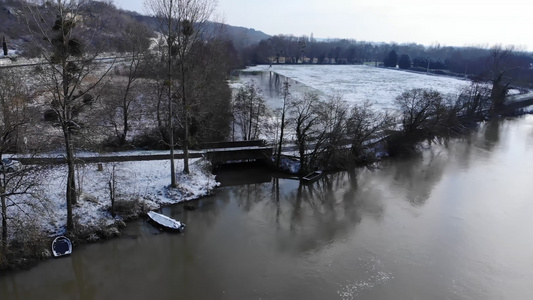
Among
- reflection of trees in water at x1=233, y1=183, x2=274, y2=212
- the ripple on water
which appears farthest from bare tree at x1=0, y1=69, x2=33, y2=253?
the ripple on water

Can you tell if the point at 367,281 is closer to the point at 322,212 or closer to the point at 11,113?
the point at 322,212

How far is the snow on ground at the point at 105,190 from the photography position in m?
15.5

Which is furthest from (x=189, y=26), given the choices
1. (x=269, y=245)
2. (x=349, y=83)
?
(x=349, y=83)

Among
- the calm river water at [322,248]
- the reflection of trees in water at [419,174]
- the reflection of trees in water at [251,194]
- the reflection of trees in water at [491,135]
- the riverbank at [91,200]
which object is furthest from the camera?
the reflection of trees in water at [491,135]

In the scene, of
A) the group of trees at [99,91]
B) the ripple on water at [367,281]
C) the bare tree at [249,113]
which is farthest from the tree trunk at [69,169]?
the bare tree at [249,113]

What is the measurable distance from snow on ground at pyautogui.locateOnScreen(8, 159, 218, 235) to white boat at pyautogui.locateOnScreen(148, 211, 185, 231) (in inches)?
42.9

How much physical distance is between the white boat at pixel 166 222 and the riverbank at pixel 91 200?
0.89m

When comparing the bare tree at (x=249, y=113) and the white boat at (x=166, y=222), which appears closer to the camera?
the white boat at (x=166, y=222)

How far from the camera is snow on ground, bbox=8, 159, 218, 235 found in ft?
50.9

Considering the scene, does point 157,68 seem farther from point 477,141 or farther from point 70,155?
point 477,141

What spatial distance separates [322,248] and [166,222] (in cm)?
740

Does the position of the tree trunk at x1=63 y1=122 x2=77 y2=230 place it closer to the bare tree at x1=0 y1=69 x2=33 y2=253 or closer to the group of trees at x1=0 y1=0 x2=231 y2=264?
the group of trees at x1=0 y1=0 x2=231 y2=264

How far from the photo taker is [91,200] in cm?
1728

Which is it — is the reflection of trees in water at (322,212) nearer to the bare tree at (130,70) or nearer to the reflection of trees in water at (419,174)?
the reflection of trees in water at (419,174)
